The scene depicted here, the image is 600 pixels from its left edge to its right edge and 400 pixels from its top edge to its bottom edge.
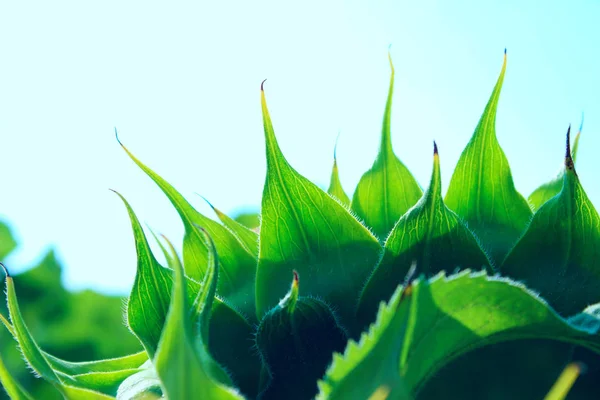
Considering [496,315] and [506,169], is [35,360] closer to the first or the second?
[496,315]

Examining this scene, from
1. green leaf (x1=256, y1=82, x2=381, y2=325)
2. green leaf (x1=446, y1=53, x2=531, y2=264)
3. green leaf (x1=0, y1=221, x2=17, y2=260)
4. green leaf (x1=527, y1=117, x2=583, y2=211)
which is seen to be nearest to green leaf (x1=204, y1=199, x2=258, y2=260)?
green leaf (x1=256, y1=82, x2=381, y2=325)

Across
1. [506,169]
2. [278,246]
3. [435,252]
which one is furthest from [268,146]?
[506,169]

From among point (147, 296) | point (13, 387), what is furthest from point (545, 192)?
point (13, 387)

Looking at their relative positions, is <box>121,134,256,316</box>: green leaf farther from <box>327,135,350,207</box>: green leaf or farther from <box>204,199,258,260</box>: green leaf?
<box>327,135,350,207</box>: green leaf

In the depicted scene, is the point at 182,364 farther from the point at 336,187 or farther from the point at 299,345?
the point at 336,187

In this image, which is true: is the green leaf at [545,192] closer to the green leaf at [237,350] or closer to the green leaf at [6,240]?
the green leaf at [237,350]
